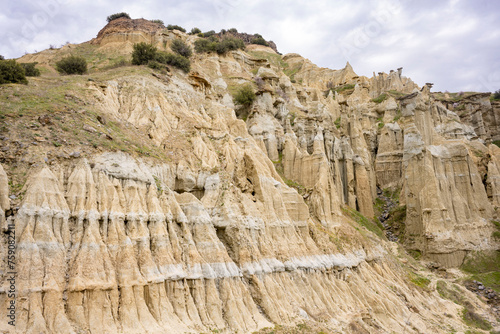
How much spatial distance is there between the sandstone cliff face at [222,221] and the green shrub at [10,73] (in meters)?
4.92

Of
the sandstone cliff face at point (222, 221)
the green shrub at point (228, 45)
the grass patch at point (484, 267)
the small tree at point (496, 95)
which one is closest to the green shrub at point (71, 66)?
the sandstone cliff face at point (222, 221)

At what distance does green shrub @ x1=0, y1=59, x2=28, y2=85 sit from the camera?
2783 cm

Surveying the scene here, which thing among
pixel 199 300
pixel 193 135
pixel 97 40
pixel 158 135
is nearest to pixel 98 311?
pixel 199 300

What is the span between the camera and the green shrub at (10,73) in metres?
27.8

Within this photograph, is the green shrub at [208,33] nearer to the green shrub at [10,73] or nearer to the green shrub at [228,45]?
the green shrub at [228,45]

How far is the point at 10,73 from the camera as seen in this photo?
2798 cm

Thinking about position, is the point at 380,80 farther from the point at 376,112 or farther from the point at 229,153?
the point at 229,153

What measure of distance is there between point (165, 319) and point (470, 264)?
145 feet

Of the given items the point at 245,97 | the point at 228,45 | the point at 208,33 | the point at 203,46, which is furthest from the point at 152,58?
the point at 208,33

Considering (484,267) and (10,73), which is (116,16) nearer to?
(10,73)

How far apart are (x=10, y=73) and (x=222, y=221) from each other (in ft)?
66.4

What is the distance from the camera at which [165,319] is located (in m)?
18.9

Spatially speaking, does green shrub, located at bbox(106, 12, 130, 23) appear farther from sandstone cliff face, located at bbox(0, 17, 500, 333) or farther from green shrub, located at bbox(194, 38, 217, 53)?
green shrub, located at bbox(194, 38, 217, 53)

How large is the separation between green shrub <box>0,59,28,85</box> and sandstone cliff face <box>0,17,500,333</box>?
4923 millimetres
